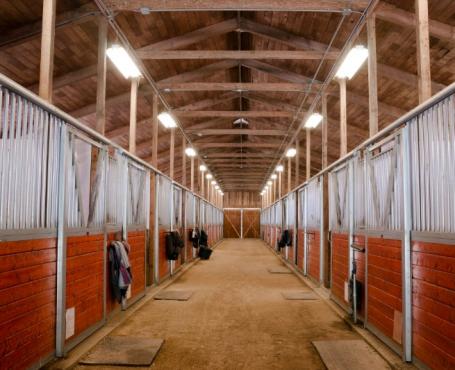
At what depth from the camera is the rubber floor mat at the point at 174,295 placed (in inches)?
260

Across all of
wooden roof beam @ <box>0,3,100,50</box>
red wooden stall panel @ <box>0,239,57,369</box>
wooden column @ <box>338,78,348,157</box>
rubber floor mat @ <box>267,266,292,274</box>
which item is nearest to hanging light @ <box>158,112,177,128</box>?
wooden roof beam @ <box>0,3,100,50</box>

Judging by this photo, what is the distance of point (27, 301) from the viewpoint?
3105mm

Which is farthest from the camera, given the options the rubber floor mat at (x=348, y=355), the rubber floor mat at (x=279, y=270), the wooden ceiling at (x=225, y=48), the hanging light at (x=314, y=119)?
the rubber floor mat at (x=279, y=270)

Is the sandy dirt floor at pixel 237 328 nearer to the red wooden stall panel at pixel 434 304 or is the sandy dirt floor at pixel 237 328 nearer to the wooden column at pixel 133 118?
the red wooden stall panel at pixel 434 304

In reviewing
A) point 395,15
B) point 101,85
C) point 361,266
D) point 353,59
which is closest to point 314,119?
point 353,59

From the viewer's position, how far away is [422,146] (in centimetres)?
344

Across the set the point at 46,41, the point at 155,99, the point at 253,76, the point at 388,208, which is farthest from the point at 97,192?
the point at 253,76

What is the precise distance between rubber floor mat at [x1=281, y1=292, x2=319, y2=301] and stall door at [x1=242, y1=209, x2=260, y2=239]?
2375cm

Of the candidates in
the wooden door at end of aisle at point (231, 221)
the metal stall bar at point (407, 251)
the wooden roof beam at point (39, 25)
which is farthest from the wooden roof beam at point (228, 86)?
the wooden door at end of aisle at point (231, 221)

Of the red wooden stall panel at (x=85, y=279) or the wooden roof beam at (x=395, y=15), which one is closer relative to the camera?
the red wooden stall panel at (x=85, y=279)

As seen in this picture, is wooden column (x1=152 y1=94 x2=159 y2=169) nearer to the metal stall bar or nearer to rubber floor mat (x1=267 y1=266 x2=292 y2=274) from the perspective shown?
rubber floor mat (x1=267 y1=266 x2=292 y2=274)

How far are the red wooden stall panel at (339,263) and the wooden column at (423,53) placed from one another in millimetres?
2391

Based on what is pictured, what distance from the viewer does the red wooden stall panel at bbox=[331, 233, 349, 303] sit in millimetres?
5742

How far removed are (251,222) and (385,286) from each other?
2692 centimetres
